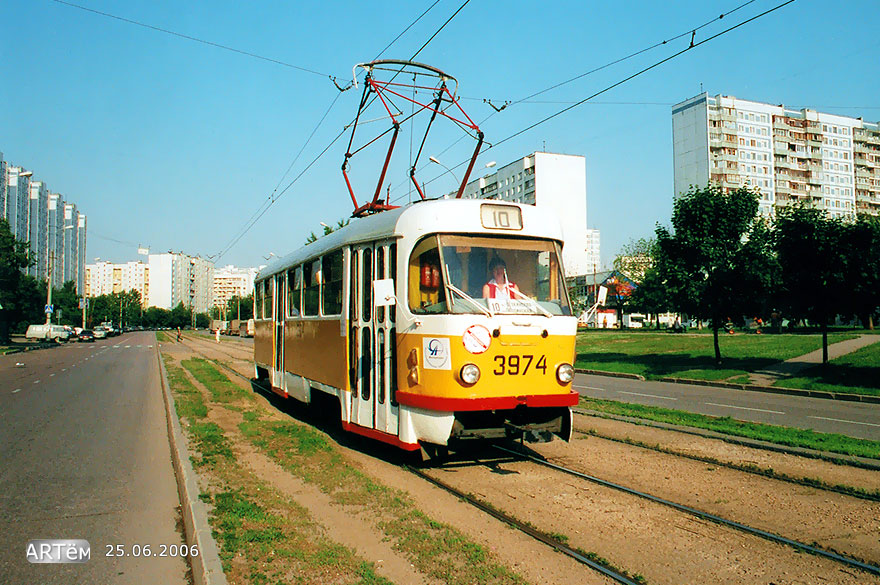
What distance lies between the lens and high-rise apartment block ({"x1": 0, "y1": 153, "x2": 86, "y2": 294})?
3844 inches

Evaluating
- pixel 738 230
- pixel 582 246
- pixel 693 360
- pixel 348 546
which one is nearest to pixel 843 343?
pixel 693 360

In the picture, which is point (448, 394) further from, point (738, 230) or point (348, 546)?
point (738, 230)

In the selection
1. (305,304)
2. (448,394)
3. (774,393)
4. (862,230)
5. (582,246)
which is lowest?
(774,393)

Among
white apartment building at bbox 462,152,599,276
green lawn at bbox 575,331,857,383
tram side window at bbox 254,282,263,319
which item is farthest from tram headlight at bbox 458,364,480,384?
white apartment building at bbox 462,152,599,276

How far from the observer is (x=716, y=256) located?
23.2 metres

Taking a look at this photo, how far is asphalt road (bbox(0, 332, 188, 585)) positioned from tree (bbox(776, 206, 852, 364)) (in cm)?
1912

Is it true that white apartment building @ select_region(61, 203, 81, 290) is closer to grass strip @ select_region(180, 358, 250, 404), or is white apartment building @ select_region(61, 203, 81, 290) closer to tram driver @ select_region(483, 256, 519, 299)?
grass strip @ select_region(180, 358, 250, 404)

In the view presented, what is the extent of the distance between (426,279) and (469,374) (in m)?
1.31

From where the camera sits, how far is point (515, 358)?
25.0 ft

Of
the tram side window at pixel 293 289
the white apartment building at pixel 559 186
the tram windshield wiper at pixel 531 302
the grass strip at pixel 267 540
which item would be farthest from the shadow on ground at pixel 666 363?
the white apartment building at pixel 559 186

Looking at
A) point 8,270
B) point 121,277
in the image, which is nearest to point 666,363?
point 8,270

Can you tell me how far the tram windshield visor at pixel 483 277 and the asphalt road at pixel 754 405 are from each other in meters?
6.93

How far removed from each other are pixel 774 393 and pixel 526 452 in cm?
1318

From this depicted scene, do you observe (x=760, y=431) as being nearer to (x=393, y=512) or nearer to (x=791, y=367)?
(x=393, y=512)
